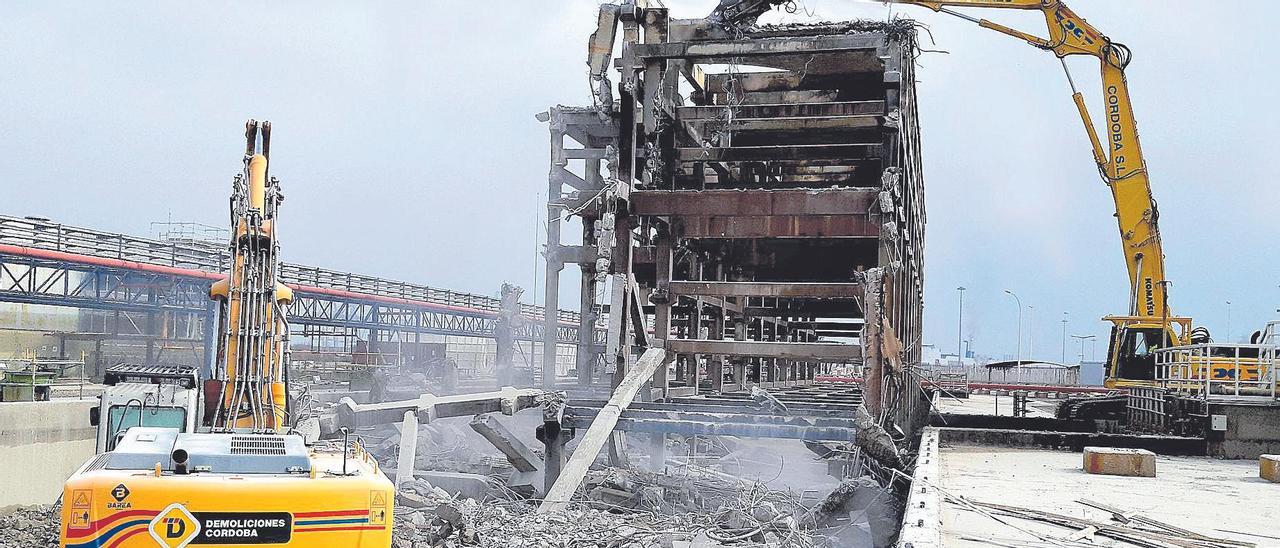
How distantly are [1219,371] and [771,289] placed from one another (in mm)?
11224

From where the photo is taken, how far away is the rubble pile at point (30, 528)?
13.6 metres

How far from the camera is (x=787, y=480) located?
24.3 metres

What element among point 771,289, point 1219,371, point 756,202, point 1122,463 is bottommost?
point 1122,463

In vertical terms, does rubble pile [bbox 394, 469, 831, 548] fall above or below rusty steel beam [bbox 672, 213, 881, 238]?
below

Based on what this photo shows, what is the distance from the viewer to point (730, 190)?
65.8 ft

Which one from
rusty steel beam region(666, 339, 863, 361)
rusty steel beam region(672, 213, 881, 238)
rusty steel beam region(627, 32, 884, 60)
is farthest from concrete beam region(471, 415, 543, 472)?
rusty steel beam region(627, 32, 884, 60)

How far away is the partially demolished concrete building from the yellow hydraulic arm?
3937 mm

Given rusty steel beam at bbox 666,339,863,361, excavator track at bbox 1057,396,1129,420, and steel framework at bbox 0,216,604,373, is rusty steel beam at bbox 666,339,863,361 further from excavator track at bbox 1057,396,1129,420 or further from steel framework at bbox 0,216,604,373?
excavator track at bbox 1057,396,1129,420

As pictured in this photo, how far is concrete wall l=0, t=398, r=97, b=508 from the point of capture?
17.7m

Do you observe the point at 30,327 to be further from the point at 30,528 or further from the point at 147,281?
the point at 30,528

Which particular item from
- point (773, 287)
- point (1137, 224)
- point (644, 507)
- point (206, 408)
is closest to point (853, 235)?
point (773, 287)

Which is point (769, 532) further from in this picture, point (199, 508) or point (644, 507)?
point (199, 508)

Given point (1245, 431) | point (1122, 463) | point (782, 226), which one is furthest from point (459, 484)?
point (1245, 431)

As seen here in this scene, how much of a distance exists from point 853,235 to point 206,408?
11.6 m
